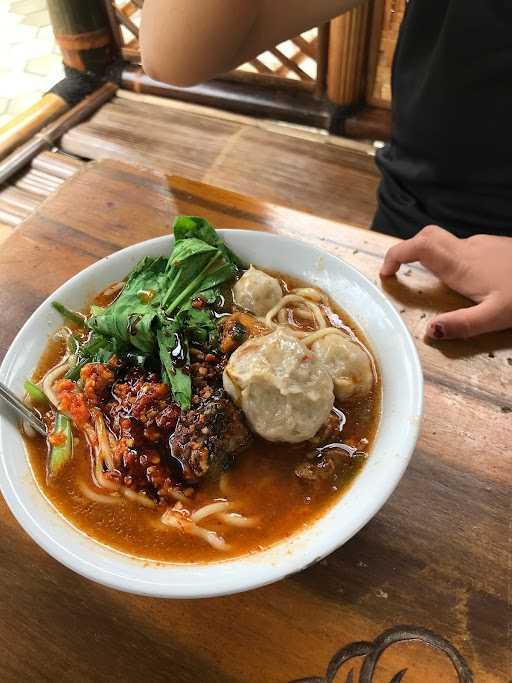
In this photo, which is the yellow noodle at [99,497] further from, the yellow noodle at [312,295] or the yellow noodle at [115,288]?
the yellow noodle at [312,295]

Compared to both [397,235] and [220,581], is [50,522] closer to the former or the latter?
[220,581]

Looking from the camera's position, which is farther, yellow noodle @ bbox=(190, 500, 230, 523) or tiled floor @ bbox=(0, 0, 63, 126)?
tiled floor @ bbox=(0, 0, 63, 126)

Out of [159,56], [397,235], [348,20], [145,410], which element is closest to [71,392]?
[145,410]

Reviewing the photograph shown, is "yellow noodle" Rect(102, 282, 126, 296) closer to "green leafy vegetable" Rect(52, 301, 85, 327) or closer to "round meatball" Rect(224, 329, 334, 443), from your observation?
"green leafy vegetable" Rect(52, 301, 85, 327)

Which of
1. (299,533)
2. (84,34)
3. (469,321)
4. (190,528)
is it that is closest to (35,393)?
(190,528)

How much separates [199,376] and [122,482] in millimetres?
281

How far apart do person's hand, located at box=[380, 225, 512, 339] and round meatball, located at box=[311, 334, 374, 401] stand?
27 centimetres

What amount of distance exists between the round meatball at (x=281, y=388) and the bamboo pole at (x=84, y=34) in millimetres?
2755

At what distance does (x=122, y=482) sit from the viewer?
118 cm

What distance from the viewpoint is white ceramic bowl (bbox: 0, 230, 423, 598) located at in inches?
38.1

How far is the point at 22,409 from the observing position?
3.84 feet

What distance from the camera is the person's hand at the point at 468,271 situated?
1403mm

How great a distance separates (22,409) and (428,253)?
3.54 ft

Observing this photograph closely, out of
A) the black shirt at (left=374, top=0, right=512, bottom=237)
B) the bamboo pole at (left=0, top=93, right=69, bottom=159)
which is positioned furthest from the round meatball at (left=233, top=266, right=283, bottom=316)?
the bamboo pole at (left=0, top=93, right=69, bottom=159)
